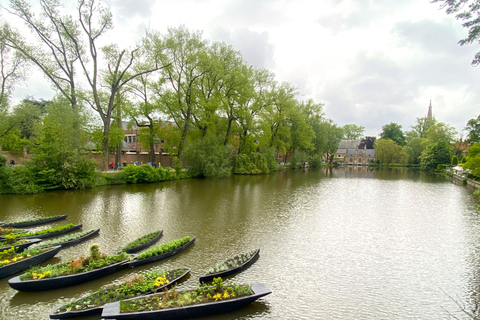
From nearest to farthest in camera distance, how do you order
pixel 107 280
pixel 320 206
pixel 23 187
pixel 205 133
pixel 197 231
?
1. pixel 107 280
2. pixel 197 231
3. pixel 320 206
4. pixel 23 187
5. pixel 205 133

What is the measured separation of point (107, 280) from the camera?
8.49 m

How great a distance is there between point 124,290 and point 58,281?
2115mm

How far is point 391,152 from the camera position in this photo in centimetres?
8450

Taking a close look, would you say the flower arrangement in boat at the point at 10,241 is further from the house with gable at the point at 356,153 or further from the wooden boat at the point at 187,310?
the house with gable at the point at 356,153

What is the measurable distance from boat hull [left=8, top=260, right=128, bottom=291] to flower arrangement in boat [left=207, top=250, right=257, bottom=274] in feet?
9.94

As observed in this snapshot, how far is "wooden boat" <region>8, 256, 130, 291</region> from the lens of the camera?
731cm

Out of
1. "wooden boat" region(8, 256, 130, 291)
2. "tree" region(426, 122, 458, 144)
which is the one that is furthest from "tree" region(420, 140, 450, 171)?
"wooden boat" region(8, 256, 130, 291)

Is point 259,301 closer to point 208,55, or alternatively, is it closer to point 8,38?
point 8,38

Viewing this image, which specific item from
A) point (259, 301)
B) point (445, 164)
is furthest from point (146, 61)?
point (445, 164)

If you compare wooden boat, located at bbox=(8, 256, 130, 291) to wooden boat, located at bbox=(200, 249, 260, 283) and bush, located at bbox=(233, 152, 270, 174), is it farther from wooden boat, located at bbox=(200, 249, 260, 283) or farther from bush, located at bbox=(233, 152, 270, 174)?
bush, located at bbox=(233, 152, 270, 174)

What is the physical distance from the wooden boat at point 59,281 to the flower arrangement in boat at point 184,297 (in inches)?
89.4

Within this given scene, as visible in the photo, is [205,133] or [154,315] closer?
[154,315]

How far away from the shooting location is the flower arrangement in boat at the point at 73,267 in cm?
766

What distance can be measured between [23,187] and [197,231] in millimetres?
17899
